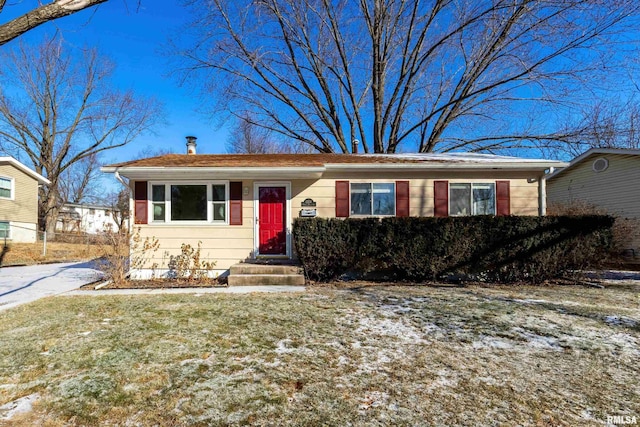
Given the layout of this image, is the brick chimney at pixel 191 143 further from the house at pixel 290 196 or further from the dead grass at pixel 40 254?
the dead grass at pixel 40 254

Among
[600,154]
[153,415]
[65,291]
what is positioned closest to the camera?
[153,415]

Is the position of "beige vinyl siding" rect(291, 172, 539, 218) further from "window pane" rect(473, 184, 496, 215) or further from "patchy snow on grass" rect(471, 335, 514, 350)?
"patchy snow on grass" rect(471, 335, 514, 350)

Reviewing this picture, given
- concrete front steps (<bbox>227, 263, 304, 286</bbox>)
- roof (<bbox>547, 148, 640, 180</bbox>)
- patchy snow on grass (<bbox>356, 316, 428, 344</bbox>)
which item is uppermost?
roof (<bbox>547, 148, 640, 180</bbox>)

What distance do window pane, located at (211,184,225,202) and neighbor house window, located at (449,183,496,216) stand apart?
235 inches

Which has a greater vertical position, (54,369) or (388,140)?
(388,140)

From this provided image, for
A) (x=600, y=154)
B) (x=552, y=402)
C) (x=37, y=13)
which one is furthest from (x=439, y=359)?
(x=600, y=154)

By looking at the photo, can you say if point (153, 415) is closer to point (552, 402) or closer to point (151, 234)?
point (552, 402)

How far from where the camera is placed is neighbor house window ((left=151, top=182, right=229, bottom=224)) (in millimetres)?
7715

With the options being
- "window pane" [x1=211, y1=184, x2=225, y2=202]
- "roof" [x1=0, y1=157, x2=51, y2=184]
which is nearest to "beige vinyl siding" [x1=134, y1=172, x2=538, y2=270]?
"window pane" [x1=211, y1=184, x2=225, y2=202]

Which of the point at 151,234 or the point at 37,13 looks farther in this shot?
the point at 151,234

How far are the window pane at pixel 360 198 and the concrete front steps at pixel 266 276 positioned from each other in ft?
7.54

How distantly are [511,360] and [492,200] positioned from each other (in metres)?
6.09

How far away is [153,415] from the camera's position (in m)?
2.12

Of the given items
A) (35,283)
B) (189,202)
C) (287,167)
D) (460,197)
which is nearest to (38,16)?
(287,167)
